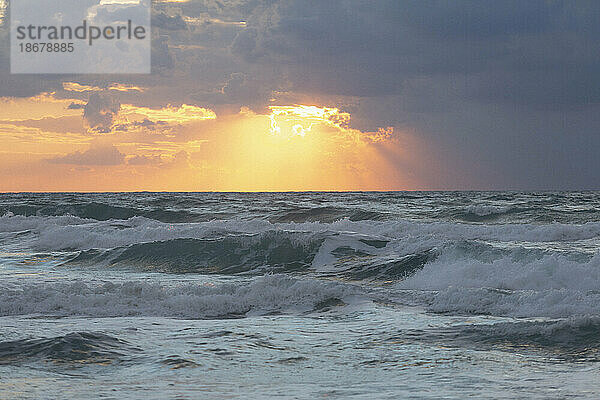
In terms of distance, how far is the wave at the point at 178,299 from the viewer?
32.0 feet

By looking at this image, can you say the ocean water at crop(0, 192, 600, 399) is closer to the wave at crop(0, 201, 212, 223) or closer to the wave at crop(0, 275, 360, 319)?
the wave at crop(0, 275, 360, 319)

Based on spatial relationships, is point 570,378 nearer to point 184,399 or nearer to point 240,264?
point 184,399

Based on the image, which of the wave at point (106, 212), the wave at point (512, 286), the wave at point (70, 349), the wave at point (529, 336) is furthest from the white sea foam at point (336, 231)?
the wave at point (70, 349)

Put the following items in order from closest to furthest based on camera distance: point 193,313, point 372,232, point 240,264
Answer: point 193,313, point 240,264, point 372,232

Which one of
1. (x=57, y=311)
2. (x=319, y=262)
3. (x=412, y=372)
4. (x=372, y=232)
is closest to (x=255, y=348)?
(x=412, y=372)

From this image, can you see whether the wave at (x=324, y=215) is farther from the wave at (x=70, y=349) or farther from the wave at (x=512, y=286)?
the wave at (x=70, y=349)

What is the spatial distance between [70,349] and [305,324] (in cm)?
314

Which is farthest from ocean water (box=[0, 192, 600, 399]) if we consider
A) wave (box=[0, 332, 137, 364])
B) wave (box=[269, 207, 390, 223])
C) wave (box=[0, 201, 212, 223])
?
wave (box=[0, 201, 212, 223])

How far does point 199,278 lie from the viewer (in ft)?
47.4

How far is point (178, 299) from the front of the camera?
10227mm

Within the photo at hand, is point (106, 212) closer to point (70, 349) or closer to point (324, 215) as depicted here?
point (324, 215)

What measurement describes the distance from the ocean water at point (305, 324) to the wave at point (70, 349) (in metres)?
0.02

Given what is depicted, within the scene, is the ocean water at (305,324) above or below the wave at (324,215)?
below

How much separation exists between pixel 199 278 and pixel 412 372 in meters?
9.07
